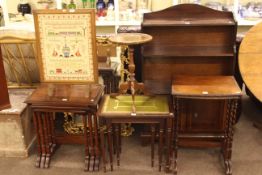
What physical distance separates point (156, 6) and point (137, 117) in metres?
2.73

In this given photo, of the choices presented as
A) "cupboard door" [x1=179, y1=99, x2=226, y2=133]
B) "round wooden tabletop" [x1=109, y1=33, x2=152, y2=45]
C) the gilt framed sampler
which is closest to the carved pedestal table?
"round wooden tabletop" [x1=109, y1=33, x2=152, y2=45]

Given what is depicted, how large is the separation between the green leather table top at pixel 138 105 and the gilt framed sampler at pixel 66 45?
238 mm

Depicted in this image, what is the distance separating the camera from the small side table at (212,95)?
248 cm

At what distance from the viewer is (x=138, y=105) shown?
263 centimetres

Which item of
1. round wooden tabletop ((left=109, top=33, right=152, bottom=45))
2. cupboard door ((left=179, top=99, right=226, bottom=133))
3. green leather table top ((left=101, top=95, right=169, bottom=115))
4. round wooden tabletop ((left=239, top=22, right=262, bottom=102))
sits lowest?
cupboard door ((left=179, top=99, right=226, bottom=133))

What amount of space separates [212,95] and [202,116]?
22.5 inches

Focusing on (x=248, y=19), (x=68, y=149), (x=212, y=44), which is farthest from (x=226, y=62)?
(x=248, y=19)

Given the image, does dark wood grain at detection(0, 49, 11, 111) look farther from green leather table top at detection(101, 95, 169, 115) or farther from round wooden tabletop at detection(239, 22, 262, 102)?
round wooden tabletop at detection(239, 22, 262, 102)

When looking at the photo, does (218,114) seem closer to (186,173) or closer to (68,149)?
(186,173)

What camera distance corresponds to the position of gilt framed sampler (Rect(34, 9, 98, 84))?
262 centimetres

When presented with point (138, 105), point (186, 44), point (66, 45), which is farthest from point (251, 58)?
point (66, 45)

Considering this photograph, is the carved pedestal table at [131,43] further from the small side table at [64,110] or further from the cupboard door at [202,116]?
the cupboard door at [202,116]

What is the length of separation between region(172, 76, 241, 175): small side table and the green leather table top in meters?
0.12

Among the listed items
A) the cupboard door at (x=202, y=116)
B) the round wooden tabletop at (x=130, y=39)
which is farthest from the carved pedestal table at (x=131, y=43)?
the cupboard door at (x=202, y=116)
